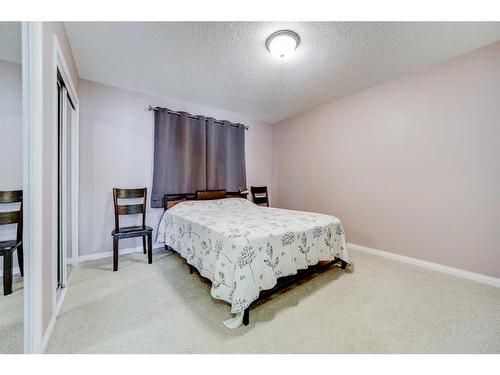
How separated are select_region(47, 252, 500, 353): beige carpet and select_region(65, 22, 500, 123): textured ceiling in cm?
234

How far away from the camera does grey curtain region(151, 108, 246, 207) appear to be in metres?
3.18

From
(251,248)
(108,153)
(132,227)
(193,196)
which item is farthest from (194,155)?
(251,248)

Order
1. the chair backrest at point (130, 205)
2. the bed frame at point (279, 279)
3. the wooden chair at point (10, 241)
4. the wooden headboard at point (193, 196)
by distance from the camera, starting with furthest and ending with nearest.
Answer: the wooden headboard at point (193, 196)
the chair backrest at point (130, 205)
the bed frame at point (279, 279)
the wooden chair at point (10, 241)

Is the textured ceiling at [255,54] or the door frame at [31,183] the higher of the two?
the textured ceiling at [255,54]

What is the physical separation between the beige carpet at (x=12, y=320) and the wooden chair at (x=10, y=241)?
5cm

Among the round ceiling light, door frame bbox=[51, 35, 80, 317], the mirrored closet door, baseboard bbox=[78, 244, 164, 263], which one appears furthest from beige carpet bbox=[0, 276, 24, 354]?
the round ceiling light

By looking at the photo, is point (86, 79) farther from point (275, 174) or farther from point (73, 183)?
point (275, 174)

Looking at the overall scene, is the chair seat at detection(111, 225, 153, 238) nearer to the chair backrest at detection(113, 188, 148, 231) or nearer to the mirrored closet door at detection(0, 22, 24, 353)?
the chair backrest at detection(113, 188, 148, 231)

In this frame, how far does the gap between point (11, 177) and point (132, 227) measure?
161cm

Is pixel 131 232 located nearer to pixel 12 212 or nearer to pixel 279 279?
pixel 12 212

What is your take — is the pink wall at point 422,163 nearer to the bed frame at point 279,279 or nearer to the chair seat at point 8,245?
the bed frame at point 279,279

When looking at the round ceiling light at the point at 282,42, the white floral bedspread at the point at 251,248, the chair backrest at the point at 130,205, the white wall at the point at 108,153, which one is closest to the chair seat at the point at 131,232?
the chair backrest at the point at 130,205

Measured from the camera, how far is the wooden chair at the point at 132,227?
2.38 meters

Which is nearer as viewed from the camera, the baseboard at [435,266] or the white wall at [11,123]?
the white wall at [11,123]
